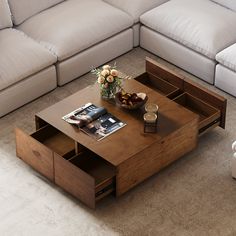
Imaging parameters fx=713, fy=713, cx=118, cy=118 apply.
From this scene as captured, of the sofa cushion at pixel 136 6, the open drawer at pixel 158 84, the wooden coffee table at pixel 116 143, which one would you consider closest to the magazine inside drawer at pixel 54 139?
the wooden coffee table at pixel 116 143

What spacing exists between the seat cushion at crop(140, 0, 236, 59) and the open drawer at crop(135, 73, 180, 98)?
1.58 ft

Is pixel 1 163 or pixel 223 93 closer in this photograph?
pixel 1 163

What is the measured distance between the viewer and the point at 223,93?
5.55 meters

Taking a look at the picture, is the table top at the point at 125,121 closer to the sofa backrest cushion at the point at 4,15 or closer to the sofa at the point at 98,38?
the sofa at the point at 98,38

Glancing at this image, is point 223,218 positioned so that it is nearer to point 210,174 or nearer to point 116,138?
point 210,174

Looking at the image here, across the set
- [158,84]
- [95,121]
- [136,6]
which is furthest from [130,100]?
[136,6]

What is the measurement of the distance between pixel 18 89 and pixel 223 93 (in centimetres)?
158

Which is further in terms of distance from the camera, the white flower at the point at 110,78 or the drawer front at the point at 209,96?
the drawer front at the point at 209,96

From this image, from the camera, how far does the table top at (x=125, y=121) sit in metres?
4.55

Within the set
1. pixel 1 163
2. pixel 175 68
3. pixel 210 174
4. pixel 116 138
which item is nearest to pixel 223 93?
pixel 175 68

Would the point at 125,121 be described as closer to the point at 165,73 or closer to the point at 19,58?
the point at 165,73

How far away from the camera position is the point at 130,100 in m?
4.86

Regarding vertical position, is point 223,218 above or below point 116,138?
below

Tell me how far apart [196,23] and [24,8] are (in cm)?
140
